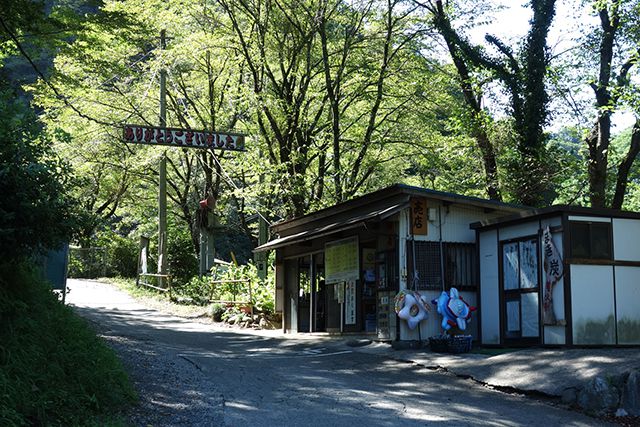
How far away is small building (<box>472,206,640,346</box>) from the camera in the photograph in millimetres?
12844

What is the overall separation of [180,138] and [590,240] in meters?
9.96

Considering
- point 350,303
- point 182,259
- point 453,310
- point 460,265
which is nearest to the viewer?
point 453,310

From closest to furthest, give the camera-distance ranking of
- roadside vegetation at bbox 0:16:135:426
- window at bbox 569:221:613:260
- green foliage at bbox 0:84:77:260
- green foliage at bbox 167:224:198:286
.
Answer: roadside vegetation at bbox 0:16:135:426, green foliage at bbox 0:84:77:260, window at bbox 569:221:613:260, green foliage at bbox 167:224:198:286

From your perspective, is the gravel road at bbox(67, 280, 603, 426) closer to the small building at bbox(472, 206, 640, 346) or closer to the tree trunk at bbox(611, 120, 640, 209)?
the small building at bbox(472, 206, 640, 346)

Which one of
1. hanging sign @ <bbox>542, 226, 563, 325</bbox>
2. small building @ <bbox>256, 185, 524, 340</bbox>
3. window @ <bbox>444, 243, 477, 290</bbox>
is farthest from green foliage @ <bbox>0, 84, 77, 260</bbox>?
window @ <bbox>444, 243, 477, 290</bbox>

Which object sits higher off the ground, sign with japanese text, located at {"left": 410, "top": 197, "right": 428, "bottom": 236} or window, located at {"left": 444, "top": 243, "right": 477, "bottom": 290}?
sign with japanese text, located at {"left": 410, "top": 197, "right": 428, "bottom": 236}

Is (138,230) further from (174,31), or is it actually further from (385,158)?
(385,158)

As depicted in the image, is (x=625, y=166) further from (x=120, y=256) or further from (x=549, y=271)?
(x=120, y=256)

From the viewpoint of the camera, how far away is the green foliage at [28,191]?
6.75m

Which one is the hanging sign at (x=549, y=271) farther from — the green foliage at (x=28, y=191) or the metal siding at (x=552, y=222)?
the green foliage at (x=28, y=191)

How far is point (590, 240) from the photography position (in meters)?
13.2

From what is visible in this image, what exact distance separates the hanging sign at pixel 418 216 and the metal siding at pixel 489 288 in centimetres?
144

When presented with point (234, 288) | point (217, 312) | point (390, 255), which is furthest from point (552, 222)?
point (234, 288)

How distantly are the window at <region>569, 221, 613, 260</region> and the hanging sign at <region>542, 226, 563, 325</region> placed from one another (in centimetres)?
36
